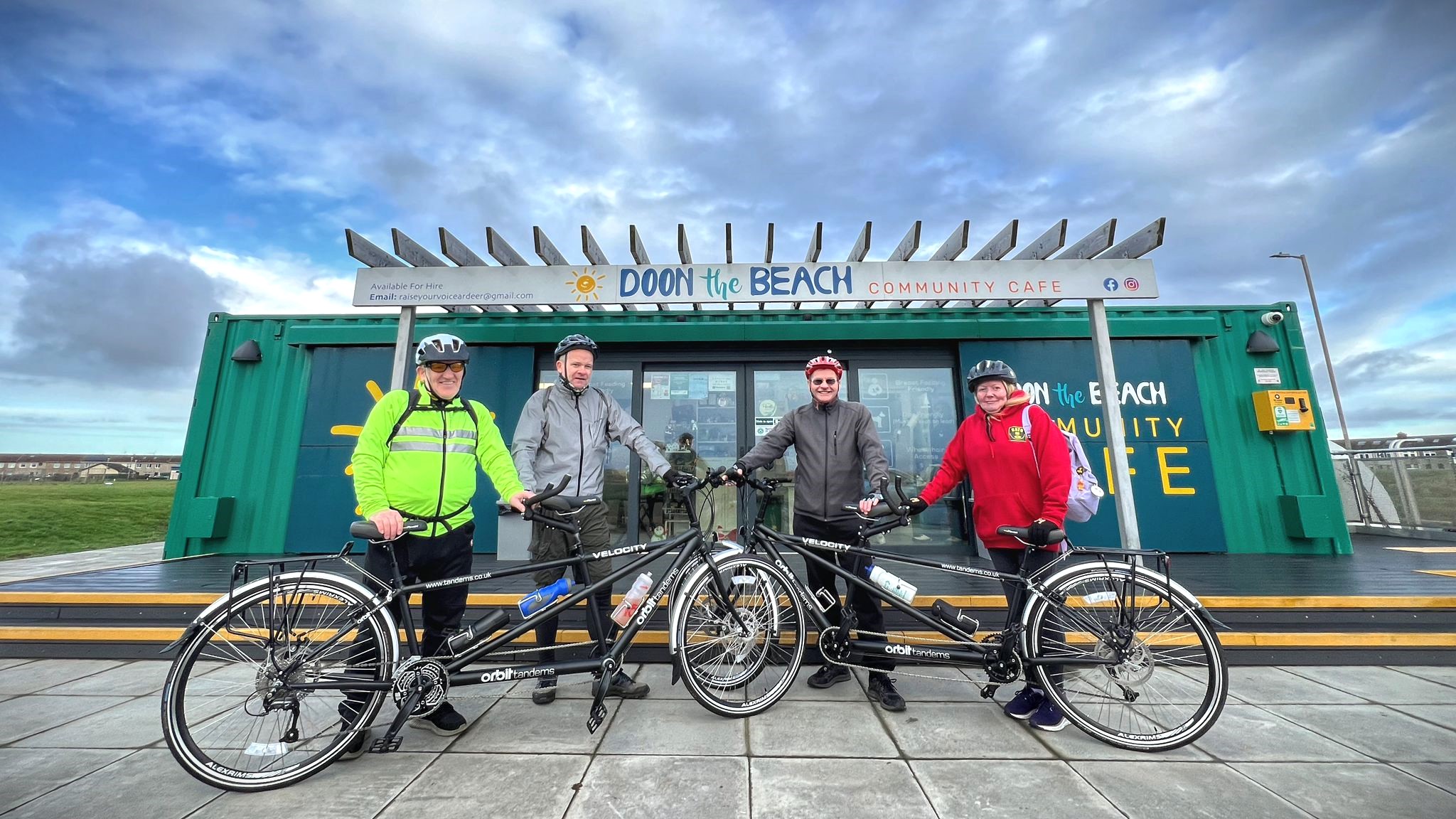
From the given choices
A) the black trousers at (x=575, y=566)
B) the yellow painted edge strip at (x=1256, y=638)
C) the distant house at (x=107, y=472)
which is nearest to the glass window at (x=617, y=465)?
the yellow painted edge strip at (x=1256, y=638)

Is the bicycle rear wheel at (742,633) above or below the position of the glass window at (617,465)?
below

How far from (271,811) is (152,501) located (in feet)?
102

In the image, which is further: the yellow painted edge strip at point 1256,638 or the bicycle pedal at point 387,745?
the yellow painted edge strip at point 1256,638

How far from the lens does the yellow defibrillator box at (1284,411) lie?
596 centimetres

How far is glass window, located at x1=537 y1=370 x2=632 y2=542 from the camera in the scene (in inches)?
241

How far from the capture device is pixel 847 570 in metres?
2.83

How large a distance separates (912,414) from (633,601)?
15.3ft

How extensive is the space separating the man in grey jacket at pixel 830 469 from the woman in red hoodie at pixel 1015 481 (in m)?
0.41

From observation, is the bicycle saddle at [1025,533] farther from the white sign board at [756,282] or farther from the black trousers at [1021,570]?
the white sign board at [756,282]

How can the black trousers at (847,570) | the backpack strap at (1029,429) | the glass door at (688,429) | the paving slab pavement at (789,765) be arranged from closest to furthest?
the paving slab pavement at (789,765) → the backpack strap at (1029,429) → the black trousers at (847,570) → the glass door at (688,429)

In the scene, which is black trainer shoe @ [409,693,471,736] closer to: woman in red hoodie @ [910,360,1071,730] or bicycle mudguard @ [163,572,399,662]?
bicycle mudguard @ [163,572,399,662]

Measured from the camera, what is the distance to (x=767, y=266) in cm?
476

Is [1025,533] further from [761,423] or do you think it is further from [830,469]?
[761,423]

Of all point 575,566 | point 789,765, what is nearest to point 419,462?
point 575,566
